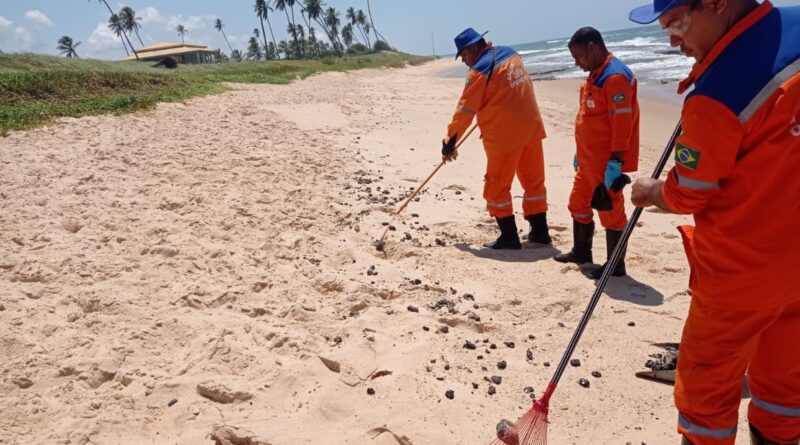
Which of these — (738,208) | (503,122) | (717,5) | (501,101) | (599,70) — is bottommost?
(738,208)

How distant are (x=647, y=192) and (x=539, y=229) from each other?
128 inches

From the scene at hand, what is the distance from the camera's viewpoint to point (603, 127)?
170 inches

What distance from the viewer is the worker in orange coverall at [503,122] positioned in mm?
5078

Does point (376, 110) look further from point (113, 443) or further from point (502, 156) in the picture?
point (113, 443)

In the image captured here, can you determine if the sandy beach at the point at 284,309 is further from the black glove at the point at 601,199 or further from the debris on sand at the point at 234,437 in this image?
the black glove at the point at 601,199

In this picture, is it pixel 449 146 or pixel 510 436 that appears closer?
pixel 510 436

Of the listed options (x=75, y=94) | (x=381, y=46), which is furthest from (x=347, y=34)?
(x=75, y=94)

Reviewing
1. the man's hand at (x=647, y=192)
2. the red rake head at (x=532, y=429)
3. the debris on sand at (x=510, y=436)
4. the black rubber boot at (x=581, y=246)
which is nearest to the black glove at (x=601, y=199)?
the black rubber boot at (x=581, y=246)

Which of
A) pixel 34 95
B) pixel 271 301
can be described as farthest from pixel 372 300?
pixel 34 95

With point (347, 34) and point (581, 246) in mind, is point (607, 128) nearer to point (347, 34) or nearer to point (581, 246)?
point (581, 246)

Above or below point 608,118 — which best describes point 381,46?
above

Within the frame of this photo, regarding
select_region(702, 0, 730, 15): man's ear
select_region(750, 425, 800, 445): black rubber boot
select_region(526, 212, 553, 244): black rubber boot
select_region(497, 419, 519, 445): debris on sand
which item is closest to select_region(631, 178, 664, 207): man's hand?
select_region(702, 0, 730, 15): man's ear

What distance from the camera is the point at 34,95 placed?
31.0 feet

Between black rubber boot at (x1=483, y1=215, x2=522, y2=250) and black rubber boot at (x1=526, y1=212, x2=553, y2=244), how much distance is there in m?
0.23
